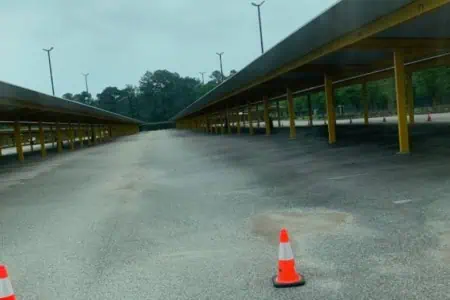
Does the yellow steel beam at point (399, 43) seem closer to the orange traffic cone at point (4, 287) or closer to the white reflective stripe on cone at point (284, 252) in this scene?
the white reflective stripe on cone at point (284, 252)

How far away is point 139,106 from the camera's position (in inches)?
6624

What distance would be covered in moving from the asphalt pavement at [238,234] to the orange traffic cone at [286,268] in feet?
0.30

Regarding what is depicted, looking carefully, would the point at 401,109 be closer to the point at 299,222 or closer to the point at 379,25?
the point at 379,25

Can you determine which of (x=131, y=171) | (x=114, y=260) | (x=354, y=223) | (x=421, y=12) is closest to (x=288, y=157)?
(x=131, y=171)

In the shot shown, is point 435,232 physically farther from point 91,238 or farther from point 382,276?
point 91,238

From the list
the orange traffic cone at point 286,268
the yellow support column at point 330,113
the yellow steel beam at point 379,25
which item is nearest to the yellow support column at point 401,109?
the yellow steel beam at point 379,25

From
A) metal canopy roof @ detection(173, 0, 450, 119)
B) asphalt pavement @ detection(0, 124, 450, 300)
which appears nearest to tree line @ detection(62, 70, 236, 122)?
metal canopy roof @ detection(173, 0, 450, 119)

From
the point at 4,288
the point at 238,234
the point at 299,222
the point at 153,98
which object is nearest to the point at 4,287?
the point at 4,288

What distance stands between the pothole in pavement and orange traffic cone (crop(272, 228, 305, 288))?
1.57 m

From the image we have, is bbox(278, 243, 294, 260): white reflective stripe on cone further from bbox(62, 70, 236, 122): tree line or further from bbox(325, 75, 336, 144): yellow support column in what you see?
bbox(62, 70, 236, 122): tree line

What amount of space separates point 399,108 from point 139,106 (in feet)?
521

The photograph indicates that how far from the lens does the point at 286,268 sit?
4738 mm

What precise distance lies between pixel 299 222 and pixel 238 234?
109 cm

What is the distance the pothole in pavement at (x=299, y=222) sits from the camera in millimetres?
6734
